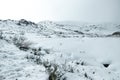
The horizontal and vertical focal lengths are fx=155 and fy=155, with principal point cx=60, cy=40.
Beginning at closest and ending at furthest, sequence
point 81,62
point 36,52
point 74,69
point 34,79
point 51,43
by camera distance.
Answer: point 34,79 < point 74,69 < point 81,62 < point 36,52 < point 51,43

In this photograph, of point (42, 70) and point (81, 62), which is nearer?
point (42, 70)

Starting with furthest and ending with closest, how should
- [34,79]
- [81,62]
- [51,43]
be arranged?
[51,43] < [81,62] < [34,79]

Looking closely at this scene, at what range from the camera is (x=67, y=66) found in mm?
6324

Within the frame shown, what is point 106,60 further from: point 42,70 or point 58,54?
point 42,70

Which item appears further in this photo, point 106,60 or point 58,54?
point 58,54

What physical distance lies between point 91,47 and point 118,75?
3.19 meters

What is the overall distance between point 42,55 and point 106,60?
3.19 metres

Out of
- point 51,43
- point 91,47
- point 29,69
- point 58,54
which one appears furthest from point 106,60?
point 51,43

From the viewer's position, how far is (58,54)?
7812 mm

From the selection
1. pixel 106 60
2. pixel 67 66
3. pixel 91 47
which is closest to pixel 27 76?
pixel 67 66

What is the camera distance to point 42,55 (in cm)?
807

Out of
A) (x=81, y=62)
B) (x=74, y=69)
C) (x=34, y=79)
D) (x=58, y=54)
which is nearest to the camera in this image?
(x=34, y=79)

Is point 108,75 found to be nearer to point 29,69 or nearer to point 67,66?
point 67,66

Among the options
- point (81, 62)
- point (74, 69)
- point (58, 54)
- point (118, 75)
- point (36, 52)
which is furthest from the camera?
point (36, 52)
